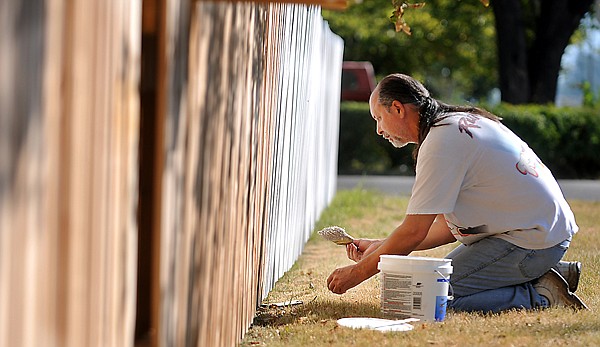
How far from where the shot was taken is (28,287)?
6.13 feet

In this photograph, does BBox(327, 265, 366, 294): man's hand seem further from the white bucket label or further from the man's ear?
the man's ear

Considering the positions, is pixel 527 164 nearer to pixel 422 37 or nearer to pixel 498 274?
pixel 498 274

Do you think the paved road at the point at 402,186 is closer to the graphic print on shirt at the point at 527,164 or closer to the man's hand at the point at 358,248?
the man's hand at the point at 358,248

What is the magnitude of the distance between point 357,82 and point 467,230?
17.8 meters

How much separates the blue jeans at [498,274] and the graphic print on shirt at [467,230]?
6 cm

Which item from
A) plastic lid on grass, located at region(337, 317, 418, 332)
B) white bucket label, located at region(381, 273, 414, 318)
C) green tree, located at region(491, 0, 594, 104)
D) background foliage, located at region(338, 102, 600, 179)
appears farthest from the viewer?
green tree, located at region(491, 0, 594, 104)

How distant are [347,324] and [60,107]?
280cm

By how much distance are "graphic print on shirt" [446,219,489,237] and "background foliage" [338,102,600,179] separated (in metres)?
12.9

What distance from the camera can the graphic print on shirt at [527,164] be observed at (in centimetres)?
518

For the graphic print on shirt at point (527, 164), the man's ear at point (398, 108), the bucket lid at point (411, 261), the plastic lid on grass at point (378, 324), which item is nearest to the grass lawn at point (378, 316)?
the plastic lid on grass at point (378, 324)

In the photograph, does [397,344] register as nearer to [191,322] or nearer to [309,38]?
[191,322]

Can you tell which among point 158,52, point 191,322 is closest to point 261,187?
point 191,322

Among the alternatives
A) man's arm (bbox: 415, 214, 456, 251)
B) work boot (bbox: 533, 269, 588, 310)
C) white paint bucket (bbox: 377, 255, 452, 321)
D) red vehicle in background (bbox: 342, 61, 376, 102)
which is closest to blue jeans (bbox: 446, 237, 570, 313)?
work boot (bbox: 533, 269, 588, 310)

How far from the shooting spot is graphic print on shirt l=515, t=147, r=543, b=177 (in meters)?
5.18
